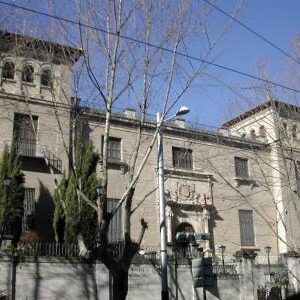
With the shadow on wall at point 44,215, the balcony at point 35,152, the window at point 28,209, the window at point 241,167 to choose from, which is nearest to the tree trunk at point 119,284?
the window at point 28,209

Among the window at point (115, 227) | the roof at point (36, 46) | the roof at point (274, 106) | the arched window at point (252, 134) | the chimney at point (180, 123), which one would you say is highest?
the chimney at point (180, 123)

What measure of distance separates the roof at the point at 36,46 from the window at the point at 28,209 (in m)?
9.85

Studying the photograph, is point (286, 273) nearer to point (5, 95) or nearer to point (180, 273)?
point (180, 273)

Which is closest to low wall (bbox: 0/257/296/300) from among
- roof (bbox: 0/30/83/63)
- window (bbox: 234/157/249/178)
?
roof (bbox: 0/30/83/63)

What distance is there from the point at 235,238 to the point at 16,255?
1563 centimetres

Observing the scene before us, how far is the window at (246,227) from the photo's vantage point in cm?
3033

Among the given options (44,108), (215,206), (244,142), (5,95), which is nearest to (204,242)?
(215,206)

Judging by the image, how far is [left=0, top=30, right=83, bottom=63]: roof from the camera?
13.4 metres

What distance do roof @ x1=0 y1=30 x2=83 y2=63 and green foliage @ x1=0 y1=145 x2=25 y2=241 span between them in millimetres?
7107

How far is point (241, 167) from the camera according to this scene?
32.3 meters

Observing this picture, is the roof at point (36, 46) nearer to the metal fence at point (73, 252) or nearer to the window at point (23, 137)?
the metal fence at point (73, 252)

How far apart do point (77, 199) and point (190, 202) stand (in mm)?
9480

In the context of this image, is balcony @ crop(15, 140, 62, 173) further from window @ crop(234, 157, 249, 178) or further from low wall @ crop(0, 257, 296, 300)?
window @ crop(234, 157, 249, 178)

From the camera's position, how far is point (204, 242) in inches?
1101
